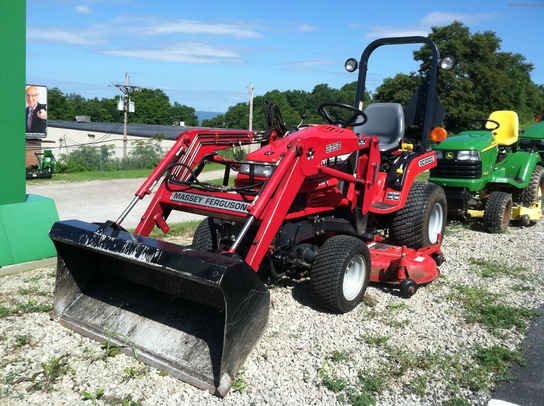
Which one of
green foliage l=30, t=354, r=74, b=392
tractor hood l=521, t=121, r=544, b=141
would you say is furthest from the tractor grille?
green foliage l=30, t=354, r=74, b=392

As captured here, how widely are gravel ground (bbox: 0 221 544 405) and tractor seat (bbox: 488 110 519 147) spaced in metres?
4.19

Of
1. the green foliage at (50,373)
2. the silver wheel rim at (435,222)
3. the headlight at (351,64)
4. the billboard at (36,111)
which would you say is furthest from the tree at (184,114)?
the green foliage at (50,373)

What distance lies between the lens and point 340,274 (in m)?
4.35

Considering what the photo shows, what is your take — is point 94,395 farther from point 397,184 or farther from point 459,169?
point 459,169

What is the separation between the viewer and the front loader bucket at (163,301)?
3.31 meters

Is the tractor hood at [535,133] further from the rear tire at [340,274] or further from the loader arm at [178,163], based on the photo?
the loader arm at [178,163]

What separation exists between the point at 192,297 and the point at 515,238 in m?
5.64

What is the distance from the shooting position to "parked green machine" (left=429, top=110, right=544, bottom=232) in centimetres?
779

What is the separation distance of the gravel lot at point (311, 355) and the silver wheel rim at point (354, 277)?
18cm

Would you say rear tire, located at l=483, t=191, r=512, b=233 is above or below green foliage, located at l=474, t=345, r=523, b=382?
above

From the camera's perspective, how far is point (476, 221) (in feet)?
28.6

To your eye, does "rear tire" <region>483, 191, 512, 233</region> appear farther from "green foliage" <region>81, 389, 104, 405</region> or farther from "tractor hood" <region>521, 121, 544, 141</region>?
"green foliage" <region>81, 389, 104, 405</region>

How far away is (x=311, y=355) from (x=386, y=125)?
3.33 m

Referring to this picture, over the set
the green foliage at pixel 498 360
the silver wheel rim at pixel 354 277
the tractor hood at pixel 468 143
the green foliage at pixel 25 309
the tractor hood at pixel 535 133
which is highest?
the tractor hood at pixel 535 133
